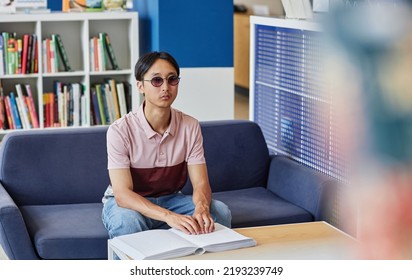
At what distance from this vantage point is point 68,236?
2812 millimetres

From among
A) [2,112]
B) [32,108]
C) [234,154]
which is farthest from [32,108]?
[234,154]

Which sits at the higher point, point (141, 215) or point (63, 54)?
point (63, 54)

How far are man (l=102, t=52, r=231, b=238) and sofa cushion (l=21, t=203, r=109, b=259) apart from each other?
12 cm

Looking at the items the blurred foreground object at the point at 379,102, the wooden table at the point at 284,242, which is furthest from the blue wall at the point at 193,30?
the blurred foreground object at the point at 379,102

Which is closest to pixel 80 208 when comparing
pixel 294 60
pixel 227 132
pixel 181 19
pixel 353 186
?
pixel 227 132

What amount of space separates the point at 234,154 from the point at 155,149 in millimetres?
872

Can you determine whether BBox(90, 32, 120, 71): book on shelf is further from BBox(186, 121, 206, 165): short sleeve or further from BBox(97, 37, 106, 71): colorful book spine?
BBox(186, 121, 206, 165): short sleeve

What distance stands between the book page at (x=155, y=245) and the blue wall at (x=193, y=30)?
305cm

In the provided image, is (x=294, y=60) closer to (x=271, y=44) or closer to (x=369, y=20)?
(x=271, y=44)

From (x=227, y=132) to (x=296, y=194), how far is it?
0.49 m

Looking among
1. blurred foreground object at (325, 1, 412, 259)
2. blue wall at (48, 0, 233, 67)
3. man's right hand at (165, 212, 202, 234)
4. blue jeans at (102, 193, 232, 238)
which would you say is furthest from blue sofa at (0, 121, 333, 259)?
blurred foreground object at (325, 1, 412, 259)

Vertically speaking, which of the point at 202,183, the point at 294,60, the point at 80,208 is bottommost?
the point at 80,208

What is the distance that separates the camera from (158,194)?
111 inches

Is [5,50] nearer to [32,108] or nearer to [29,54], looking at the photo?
[29,54]
